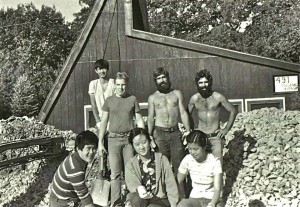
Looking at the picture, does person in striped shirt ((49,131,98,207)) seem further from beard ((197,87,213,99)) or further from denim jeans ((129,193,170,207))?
beard ((197,87,213,99))

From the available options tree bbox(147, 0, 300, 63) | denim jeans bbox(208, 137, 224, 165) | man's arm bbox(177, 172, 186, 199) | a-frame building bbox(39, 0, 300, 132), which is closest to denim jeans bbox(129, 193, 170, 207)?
man's arm bbox(177, 172, 186, 199)

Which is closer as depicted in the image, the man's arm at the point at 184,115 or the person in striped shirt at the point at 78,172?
the person in striped shirt at the point at 78,172

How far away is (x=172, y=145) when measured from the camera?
7.20m

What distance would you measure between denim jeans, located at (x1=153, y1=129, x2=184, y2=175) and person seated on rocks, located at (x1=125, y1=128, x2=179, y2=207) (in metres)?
1.47

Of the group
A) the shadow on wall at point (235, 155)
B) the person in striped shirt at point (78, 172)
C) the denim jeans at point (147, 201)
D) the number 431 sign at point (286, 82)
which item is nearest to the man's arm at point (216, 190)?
the denim jeans at point (147, 201)

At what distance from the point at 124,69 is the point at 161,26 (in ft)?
86.9

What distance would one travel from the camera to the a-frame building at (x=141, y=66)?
40.6ft

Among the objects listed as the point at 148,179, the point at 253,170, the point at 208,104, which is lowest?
the point at 253,170

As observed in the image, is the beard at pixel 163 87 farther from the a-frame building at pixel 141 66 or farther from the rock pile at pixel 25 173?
the a-frame building at pixel 141 66

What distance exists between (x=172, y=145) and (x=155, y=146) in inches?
9.4

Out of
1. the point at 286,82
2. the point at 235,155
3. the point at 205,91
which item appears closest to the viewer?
the point at 205,91

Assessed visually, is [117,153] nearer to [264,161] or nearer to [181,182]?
[181,182]

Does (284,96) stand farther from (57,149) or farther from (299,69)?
(57,149)

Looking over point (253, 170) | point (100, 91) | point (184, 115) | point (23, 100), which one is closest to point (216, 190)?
point (184, 115)
